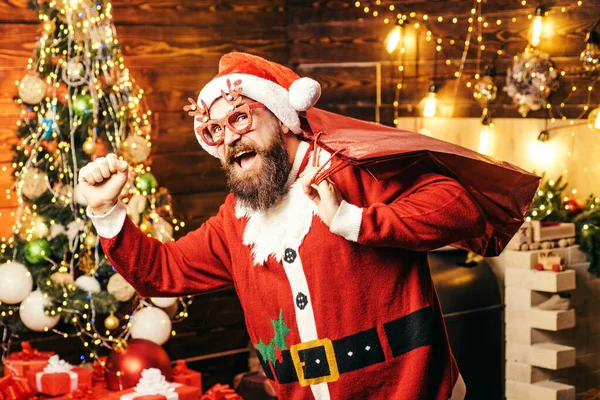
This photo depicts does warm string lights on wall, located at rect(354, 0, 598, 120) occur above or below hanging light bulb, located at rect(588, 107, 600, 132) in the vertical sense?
above

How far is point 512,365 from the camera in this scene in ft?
13.1

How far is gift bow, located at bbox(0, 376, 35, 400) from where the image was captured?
144 inches

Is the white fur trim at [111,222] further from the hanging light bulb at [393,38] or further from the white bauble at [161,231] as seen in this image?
the hanging light bulb at [393,38]

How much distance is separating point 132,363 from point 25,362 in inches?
19.0

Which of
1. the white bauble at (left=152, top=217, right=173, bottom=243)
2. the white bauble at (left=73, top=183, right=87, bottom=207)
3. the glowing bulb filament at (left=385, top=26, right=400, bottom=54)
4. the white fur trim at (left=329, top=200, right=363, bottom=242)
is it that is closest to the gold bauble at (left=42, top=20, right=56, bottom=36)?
the white bauble at (left=73, top=183, right=87, bottom=207)

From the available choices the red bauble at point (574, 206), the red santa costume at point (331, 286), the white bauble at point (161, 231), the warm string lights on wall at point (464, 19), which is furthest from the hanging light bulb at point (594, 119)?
the white bauble at point (161, 231)

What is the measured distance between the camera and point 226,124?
2244 mm

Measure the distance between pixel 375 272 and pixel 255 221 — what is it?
0.33 meters

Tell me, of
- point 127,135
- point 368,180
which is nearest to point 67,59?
point 127,135

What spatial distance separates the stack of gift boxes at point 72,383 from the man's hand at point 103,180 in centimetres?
148

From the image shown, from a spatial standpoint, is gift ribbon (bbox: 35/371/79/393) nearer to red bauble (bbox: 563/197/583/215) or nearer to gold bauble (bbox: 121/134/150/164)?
gold bauble (bbox: 121/134/150/164)

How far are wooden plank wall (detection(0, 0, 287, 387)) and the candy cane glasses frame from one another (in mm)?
2406

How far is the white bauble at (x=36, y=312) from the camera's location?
12.2ft

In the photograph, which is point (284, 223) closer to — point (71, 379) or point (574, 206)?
point (71, 379)
